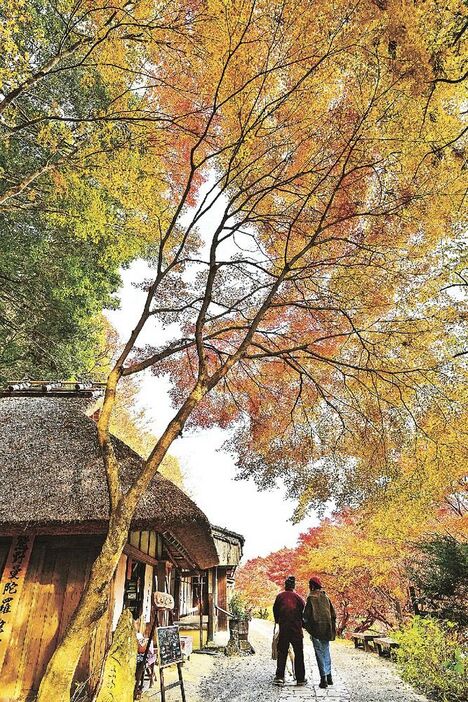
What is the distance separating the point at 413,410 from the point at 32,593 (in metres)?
7.07

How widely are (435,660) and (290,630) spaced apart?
7.11ft

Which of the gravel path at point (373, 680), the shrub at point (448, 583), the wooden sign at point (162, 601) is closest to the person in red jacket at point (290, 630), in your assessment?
the gravel path at point (373, 680)

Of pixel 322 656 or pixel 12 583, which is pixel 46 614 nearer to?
pixel 12 583

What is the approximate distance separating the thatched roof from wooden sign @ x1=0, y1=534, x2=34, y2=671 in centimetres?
52

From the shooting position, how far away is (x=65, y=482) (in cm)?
621

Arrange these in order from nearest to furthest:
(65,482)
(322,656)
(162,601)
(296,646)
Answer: (65,482), (162,601), (322,656), (296,646)

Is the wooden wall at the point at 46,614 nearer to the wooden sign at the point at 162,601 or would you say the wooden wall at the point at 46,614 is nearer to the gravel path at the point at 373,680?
the wooden sign at the point at 162,601

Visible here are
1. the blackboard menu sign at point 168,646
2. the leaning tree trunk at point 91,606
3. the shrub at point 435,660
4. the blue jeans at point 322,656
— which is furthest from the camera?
the blue jeans at point 322,656

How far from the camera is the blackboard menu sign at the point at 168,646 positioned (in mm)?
5878

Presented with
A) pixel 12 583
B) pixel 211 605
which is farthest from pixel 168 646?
pixel 211 605

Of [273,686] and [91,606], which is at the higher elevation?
[91,606]

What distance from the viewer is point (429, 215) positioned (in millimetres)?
6898

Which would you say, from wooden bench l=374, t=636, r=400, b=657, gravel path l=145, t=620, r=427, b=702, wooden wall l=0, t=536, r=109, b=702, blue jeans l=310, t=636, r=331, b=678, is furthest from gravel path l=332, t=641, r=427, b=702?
wooden wall l=0, t=536, r=109, b=702

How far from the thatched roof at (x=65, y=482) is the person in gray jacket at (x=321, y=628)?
1.97 metres
